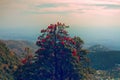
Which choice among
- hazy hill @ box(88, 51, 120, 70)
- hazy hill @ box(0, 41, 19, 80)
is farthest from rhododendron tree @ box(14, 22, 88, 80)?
hazy hill @ box(88, 51, 120, 70)

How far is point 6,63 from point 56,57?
193 ft

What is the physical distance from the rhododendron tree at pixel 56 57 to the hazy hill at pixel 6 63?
43748mm

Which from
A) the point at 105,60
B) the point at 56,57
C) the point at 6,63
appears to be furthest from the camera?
the point at 105,60

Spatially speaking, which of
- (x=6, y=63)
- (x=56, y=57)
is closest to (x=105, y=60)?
(x=6, y=63)

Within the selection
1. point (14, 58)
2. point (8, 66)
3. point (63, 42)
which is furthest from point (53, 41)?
point (14, 58)

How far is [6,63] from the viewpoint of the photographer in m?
106

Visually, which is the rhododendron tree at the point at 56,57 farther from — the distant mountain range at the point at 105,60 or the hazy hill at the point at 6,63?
the distant mountain range at the point at 105,60

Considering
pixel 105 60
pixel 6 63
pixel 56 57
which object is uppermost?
pixel 56 57

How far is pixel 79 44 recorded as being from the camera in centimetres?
5072

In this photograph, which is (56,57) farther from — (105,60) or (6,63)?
(105,60)

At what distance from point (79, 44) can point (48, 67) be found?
18.7 feet

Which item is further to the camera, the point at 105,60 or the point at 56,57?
the point at 105,60

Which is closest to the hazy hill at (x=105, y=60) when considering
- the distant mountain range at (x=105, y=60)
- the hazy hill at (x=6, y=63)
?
the distant mountain range at (x=105, y=60)

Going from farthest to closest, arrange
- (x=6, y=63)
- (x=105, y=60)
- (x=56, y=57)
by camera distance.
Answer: (x=105, y=60), (x=6, y=63), (x=56, y=57)
